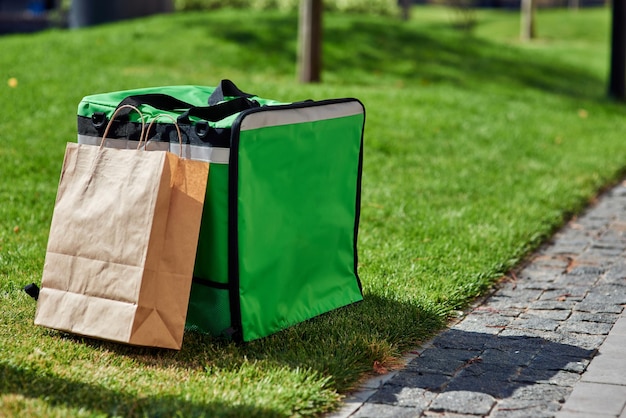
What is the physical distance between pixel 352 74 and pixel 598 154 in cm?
378

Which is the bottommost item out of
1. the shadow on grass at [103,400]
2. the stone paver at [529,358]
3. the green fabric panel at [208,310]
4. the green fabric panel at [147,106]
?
the stone paver at [529,358]

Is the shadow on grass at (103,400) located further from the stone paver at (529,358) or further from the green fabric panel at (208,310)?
the green fabric panel at (208,310)

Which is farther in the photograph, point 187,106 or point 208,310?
point 187,106

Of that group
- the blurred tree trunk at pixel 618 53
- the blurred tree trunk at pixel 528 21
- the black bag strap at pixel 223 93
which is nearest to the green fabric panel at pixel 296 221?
the black bag strap at pixel 223 93

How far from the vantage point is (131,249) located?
3.56 metres

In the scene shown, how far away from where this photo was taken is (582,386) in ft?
11.7

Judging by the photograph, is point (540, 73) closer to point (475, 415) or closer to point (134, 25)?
point (134, 25)

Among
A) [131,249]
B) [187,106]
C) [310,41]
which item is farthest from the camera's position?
[310,41]

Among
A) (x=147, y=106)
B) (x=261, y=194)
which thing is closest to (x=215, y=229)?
(x=261, y=194)

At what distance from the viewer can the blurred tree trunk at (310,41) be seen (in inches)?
413

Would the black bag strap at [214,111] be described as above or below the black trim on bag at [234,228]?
above

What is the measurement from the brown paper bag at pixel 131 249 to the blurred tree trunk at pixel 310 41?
7.07 m

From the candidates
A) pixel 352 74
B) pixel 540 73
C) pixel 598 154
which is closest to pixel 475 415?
pixel 598 154

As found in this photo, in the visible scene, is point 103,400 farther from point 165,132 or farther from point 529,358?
point 529,358
